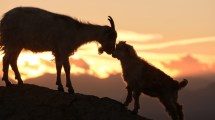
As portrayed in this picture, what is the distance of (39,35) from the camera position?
1523 cm

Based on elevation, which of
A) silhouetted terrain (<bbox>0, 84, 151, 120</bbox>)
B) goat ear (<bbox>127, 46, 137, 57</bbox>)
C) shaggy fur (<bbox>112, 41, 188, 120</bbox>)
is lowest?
silhouetted terrain (<bbox>0, 84, 151, 120</bbox>)

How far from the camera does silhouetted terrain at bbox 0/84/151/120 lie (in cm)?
1338

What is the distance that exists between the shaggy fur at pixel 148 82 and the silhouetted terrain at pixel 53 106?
722 millimetres

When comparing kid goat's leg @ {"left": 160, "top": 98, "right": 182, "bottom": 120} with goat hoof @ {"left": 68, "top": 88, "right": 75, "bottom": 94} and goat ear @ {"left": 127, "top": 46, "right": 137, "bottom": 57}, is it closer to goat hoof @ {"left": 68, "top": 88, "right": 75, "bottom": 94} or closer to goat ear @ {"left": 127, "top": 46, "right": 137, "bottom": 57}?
goat ear @ {"left": 127, "top": 46, "right": 137, "bottom": 57}

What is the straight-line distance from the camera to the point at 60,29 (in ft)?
51.5

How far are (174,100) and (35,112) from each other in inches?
180

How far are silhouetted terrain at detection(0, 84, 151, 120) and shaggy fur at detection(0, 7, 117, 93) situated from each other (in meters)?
0.82

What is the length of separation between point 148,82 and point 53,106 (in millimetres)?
3120

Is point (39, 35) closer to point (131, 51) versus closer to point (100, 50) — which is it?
point (100, 50)

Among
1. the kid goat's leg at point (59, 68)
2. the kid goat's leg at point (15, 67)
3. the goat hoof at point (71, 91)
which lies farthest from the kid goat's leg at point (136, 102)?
the kid goat's leg at point (15, 67)

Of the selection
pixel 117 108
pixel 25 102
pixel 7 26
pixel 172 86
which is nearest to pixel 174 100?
pixel 172 86

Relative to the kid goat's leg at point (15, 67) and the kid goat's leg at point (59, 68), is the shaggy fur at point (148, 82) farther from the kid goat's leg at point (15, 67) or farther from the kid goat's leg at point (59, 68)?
the kid goat's leg at point (15, 67)

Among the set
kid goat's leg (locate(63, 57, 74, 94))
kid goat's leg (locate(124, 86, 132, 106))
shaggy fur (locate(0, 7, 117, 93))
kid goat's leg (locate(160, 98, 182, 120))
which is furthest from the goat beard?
kid goat's leg (locate(160, 98, 182, 120))

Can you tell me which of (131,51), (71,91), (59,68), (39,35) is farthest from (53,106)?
(131,51)
